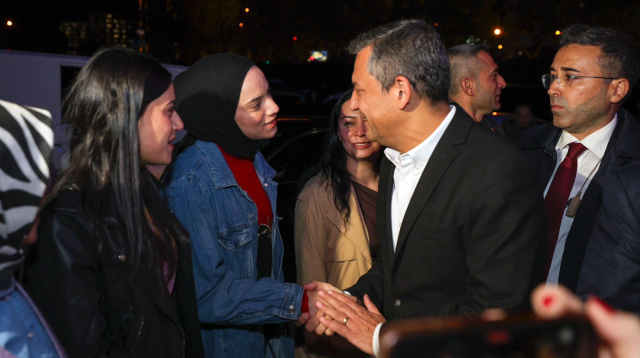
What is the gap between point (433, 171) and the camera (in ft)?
7.19

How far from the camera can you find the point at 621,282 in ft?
7.91

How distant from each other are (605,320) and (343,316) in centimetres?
192

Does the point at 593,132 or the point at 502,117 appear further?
the point at 502,117

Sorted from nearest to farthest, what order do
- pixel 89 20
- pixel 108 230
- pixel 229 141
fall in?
pixel 108 230
pixel 229 141
pixel 89 20

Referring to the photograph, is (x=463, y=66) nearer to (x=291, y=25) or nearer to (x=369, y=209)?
(x=369, y=209)

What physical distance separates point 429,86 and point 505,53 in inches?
1588

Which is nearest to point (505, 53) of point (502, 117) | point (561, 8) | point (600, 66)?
point (561, 8)

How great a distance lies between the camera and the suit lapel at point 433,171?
7.15 ft

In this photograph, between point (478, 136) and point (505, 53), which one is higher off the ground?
point (505, 53)

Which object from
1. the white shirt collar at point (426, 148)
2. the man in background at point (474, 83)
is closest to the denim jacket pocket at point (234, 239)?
the white shirt collar at point (426, 148)

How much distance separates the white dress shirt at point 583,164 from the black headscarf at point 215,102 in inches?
74.2

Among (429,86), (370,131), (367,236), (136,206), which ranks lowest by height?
(367,236)

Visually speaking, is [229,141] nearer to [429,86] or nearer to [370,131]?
[370,131]

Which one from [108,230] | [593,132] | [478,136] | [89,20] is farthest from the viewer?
[89,20]
